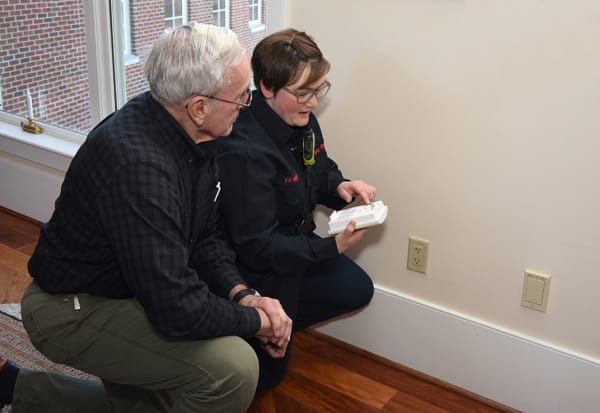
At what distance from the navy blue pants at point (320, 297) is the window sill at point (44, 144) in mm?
1357

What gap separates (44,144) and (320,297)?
1.59 meters

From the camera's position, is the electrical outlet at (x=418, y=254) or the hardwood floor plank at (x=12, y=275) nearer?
the electrical outlet at (x=418, y=254)

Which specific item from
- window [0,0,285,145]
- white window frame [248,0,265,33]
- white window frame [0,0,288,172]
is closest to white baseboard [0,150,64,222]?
white window frame [0,0,288,172]

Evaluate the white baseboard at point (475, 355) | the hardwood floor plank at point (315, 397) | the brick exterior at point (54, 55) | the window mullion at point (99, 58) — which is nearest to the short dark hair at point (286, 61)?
the white baseboard at point (475, 355)

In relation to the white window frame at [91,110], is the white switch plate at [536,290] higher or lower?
lower

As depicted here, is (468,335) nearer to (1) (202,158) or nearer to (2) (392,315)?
(2) (392,315)

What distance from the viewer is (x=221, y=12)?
2.66m

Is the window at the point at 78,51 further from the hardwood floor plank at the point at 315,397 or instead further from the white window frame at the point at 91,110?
the hardwood floor plank at the point at 315,397

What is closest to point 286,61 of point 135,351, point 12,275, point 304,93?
point 304,93

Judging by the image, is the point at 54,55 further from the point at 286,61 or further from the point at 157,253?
the point at 157,253

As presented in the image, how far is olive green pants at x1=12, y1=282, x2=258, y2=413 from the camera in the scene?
1573mm

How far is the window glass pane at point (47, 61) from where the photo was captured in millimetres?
3018

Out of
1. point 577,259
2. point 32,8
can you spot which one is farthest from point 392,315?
point 32,8

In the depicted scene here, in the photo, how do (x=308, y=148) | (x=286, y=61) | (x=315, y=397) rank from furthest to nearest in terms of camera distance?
(x=315, y=397) → (x=308, y=148) → (x=286, y=61)
